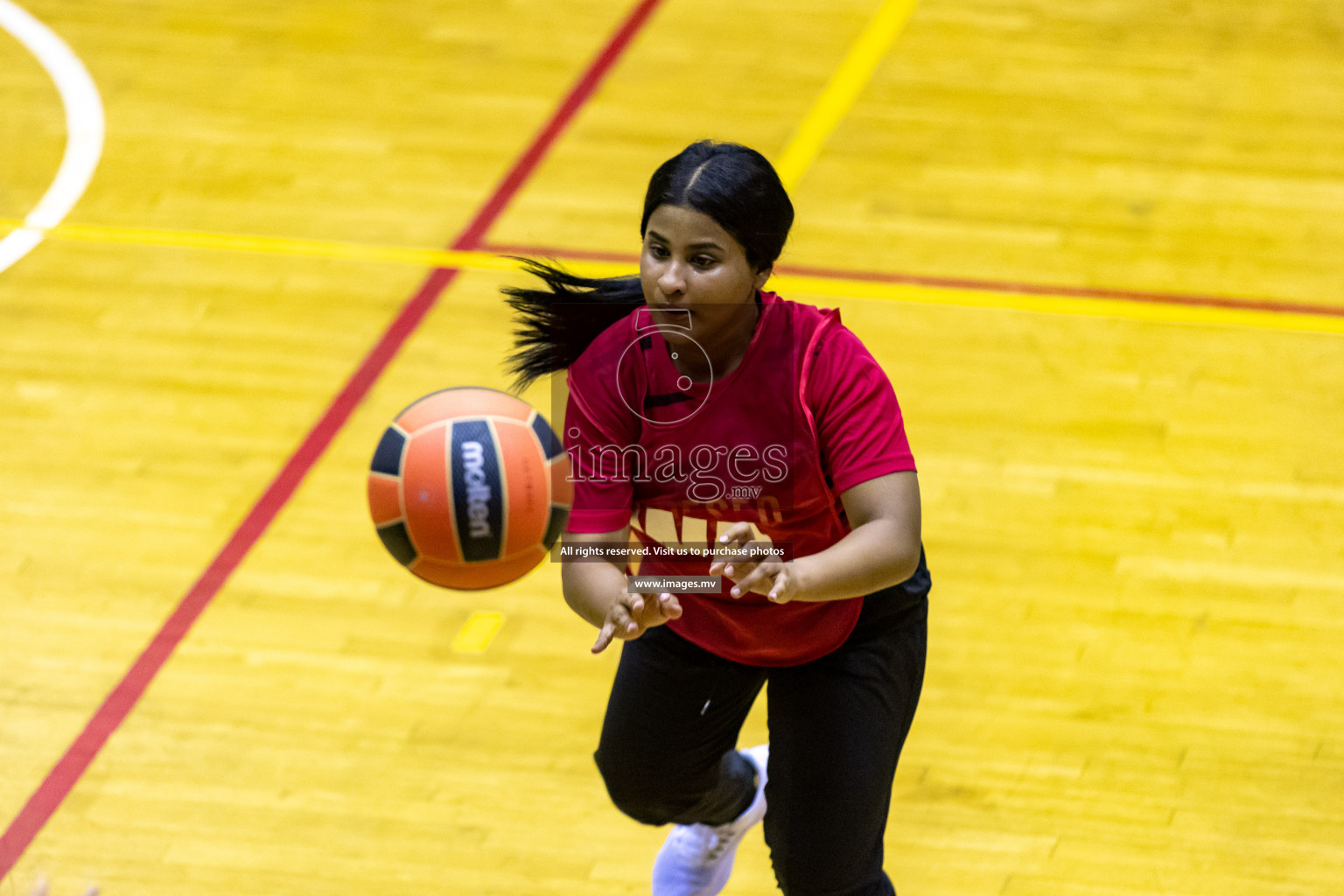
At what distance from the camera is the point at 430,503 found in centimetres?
268

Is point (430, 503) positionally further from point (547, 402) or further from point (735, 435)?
point (547, 402)

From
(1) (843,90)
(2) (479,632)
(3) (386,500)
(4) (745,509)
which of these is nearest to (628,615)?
(4) (745,509)

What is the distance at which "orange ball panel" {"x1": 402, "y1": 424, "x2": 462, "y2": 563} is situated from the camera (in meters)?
2.68

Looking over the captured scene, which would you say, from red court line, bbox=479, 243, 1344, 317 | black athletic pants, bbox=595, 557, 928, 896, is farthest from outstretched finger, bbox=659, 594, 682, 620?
red court line, bbox=479, 243, 1344, 317

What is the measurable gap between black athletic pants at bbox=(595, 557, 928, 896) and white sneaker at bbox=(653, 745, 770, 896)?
0.87 feet

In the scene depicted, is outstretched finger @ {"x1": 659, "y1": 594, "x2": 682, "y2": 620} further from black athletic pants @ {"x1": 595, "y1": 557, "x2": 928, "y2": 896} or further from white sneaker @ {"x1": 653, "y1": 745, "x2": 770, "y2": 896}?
white sneaker @ {"x1": 653, "y1": 745, "x2": 770, "y2": 896}

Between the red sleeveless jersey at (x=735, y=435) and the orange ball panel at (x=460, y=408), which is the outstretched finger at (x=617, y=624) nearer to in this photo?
the red sleeveless jersey at (x=735, y=435)

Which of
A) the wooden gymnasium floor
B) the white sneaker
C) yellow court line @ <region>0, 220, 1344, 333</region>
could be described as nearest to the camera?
the white sneaker

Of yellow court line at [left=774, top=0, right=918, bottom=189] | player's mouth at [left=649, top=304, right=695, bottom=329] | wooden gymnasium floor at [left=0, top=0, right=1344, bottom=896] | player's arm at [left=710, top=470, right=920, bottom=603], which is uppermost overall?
player's mouth at [left=649, top=304, right=695, bottom=329]

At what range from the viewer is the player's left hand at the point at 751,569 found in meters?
2.21

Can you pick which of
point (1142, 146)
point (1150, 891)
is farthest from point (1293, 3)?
point (1150, 891)

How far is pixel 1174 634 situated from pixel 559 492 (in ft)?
6.24

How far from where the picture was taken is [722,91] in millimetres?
6516

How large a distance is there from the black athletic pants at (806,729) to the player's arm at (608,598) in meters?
0.35
